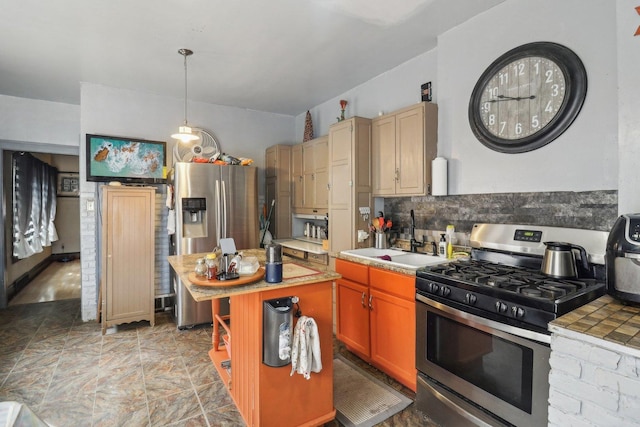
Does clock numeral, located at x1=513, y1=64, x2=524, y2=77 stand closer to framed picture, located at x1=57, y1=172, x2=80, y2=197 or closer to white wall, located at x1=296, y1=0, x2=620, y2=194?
white wall, located at x1=296, y1=0, x2=620, y2=194

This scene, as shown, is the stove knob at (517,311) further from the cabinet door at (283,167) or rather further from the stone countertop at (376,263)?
the cabinet door at (283,167)

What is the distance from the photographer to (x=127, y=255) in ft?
11.2

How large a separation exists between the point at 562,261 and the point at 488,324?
0.54 metres

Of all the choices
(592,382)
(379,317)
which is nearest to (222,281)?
(379,317)

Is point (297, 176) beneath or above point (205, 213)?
above

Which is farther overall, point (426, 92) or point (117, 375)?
point (426, 92)

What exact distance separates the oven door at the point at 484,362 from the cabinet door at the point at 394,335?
12 cm

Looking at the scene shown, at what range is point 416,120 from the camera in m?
2.65

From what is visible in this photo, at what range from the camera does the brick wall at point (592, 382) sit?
1.08 metres

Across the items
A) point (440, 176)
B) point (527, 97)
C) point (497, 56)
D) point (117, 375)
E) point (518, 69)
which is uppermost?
point (497, 56)

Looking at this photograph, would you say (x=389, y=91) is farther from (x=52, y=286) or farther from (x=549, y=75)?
(x=52, y=286)

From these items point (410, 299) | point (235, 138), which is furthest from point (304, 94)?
point (410, 299)

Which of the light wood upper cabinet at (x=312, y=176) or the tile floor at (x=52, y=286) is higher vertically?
the light wood upper cabinet at (x=312, y=176)

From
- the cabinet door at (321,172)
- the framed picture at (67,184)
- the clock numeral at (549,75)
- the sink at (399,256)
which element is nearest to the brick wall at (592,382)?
the sink at (399,256)
